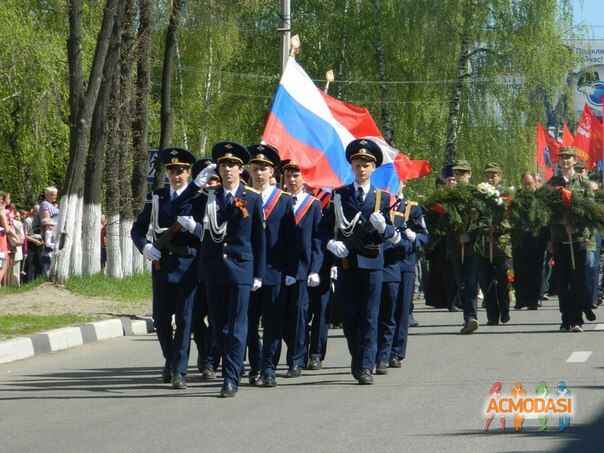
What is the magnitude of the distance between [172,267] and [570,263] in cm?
619

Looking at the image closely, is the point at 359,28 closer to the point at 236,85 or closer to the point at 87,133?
the point at 236,85

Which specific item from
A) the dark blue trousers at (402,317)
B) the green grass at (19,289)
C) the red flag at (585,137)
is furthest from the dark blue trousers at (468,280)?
the red flag at (585,137)

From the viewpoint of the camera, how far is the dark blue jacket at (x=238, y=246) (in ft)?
38.3

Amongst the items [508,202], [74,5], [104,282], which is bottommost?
[104,282]

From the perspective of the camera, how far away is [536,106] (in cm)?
3978

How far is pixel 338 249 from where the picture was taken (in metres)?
12.2

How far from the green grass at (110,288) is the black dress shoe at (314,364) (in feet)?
26.2

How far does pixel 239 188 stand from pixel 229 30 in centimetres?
2799

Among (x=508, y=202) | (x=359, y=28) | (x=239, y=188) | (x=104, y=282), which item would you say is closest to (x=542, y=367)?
(x=239, y=188)

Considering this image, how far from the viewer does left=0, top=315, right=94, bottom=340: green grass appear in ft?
53.5

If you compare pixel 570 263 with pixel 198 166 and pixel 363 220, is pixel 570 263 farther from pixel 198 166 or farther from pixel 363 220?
pixel 198 166

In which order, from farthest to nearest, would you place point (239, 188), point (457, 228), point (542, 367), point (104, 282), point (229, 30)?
point (229, 30) → point (104, 282) → point (457, 228) → point (542, 367) → point (239, 188)

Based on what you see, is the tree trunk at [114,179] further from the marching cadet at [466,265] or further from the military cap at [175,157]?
the military cap at [175,157]

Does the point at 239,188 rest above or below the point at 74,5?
below
